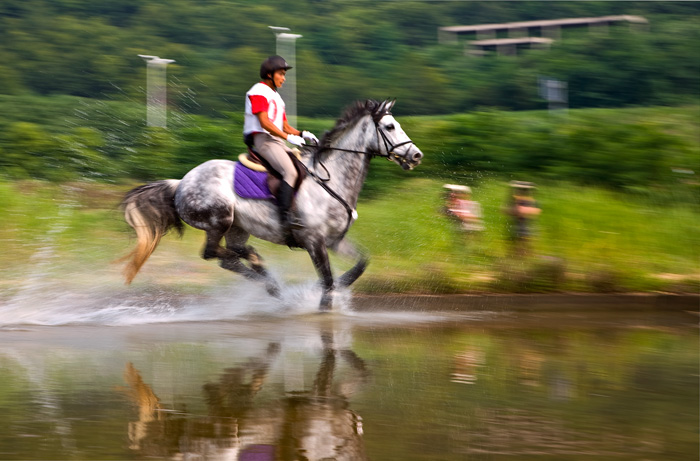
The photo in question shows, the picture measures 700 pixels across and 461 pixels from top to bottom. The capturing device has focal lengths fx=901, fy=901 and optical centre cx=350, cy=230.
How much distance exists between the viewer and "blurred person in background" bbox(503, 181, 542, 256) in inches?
467

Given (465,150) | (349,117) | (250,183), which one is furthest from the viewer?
(465,150)

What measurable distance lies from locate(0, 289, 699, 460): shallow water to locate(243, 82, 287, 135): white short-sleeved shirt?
2.00 m

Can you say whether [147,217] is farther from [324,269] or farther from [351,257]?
[351,257]

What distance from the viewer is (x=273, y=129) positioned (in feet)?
30.7

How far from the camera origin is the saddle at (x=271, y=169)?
9500 mm

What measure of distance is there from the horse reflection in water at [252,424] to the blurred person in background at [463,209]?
6.21 meters

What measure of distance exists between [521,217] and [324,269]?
138 inches

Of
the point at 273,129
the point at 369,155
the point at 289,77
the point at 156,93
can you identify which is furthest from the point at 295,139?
the point at 156,93

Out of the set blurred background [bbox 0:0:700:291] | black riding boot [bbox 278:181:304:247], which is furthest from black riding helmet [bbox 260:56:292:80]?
blurred background [bbox 0:0:700:291]

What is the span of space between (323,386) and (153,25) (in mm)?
40932

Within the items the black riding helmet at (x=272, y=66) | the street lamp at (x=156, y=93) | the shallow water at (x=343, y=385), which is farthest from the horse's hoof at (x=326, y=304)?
the street lamp at (x=156, y=93)

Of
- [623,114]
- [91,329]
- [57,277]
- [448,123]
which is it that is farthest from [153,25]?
[91,329]

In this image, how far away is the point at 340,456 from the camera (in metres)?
4.50

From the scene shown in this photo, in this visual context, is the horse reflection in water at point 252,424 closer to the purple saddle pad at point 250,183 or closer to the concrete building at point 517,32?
the purple saddle pad at point 250,183
